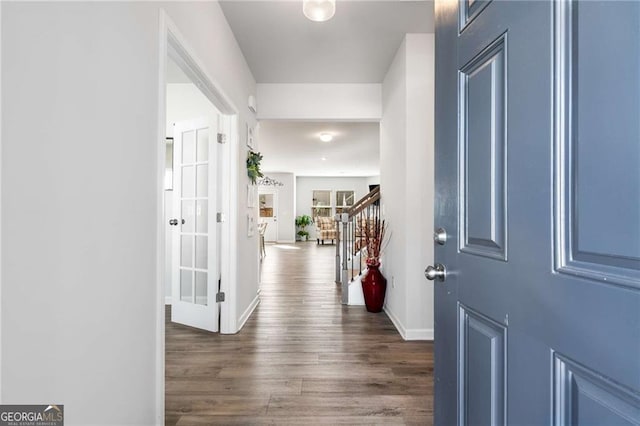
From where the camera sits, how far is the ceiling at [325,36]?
2.46 metres

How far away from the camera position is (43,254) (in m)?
0.89

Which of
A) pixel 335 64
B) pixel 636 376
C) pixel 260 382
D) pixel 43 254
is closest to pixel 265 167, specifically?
pixel 335 64

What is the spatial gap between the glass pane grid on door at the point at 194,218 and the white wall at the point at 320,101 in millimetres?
1043

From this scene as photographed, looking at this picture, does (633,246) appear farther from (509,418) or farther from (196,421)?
(196,421)

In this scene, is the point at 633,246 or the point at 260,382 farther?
the point at 260,382

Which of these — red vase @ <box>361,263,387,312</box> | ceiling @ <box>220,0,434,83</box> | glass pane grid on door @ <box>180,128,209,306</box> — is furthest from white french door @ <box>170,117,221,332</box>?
red vase @ <box>361,263,387,312</box>

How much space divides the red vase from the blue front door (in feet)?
8.31

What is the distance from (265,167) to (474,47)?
980 cm

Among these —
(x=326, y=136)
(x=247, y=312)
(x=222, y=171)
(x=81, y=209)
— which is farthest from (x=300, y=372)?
(x=326, y=136)

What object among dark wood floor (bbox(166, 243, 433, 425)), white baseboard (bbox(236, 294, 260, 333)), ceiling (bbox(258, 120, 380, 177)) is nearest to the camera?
dark wood floor (bbox(166, 243, 433, 425))

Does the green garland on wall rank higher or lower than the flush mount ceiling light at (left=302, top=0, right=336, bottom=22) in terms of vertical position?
lower

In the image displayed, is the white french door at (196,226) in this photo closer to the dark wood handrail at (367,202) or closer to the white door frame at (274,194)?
the dark wood handrail at (367,202)

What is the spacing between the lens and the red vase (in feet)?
11.5

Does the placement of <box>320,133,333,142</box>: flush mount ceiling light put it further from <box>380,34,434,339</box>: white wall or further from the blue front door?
the blue front door
